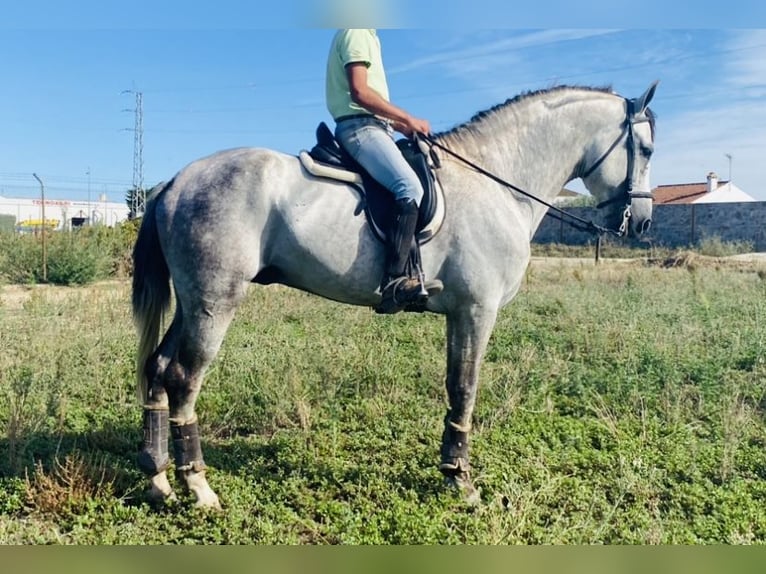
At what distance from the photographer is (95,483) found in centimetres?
378

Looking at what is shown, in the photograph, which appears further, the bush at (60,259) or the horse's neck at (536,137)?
the bush at (60,259)

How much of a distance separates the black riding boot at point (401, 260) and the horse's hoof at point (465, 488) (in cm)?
120

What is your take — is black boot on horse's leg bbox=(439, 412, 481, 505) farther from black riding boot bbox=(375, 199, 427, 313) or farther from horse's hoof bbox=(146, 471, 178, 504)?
horse's hoof bbox=(146, 471, 178, 504)

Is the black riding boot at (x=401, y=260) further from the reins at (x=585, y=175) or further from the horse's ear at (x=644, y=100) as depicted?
the horse's ear at (x=644, y=100)

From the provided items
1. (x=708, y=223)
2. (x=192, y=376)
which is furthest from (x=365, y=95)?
(x=708, y=223)

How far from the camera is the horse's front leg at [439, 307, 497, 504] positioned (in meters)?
3.88

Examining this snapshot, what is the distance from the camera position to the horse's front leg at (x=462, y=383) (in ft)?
12.7

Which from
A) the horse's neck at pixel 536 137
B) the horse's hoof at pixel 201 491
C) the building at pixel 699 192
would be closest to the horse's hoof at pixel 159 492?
the horse's hoof at pixel 201 491

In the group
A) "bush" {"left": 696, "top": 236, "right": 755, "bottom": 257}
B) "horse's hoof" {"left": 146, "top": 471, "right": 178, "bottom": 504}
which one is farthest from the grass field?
"bush" {"left": 696, "top": 236, "right": 755, "bottom": 257}

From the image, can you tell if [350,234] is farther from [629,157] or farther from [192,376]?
[629,157]

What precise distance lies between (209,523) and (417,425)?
1969mm

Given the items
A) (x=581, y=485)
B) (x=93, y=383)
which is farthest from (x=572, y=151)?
(x=93, y=383)

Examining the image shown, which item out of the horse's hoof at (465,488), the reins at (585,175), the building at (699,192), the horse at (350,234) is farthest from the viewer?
the building at (699,192)

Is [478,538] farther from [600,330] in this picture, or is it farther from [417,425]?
[600,330]
